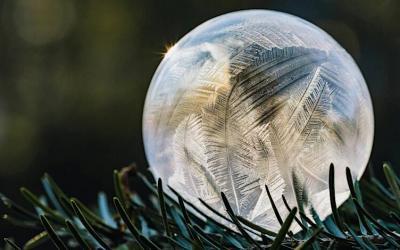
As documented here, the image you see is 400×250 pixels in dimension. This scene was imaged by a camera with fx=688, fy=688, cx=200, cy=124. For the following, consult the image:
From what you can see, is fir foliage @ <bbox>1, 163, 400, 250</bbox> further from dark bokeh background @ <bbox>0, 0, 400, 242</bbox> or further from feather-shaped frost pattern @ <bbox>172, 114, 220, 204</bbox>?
dark bokeh background @ <bbox>0, 0, 400, 242</bbox>

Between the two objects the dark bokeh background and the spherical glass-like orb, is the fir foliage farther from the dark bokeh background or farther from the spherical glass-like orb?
the dark bokeh background

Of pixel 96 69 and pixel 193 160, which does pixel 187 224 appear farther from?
pixel 96 69

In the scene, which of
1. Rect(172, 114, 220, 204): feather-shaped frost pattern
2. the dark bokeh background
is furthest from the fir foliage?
the dark bokeh background

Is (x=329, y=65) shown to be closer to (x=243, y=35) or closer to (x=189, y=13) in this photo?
(x=243, y=35)

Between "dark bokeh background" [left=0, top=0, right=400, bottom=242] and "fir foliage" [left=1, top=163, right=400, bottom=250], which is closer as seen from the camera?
"fir foliage" [left=1, top=163, right=400, bottom=250]

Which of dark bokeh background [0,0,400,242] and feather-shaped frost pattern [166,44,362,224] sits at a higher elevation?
feather-shaped frost pattern [166,44,362,224]

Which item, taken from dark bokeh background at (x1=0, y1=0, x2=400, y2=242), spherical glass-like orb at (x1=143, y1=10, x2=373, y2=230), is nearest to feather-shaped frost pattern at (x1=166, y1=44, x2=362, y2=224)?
spherical glass-like orb at (x1=143, y1=10, x2=373, y2=230)
